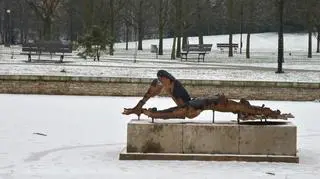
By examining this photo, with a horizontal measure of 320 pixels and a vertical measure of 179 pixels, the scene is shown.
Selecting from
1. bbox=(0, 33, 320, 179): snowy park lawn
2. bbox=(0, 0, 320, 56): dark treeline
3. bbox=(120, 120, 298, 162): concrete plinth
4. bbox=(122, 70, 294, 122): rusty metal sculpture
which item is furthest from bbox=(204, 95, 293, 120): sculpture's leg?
bbox=(0, 0, 320, 56): dark treeline

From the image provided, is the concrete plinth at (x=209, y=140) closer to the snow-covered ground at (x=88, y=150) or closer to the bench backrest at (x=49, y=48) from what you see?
the snow-covered ground at (x=88, y=150)

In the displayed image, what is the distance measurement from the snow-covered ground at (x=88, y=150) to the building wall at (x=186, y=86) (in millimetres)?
3457

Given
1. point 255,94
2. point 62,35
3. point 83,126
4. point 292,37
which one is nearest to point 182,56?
point 255,94

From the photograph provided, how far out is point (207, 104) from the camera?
961 cm

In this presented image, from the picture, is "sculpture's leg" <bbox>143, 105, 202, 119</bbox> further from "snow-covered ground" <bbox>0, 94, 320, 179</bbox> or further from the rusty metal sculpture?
"snow-covered ground" <bbox>0, 94, 320, 179</bbox>

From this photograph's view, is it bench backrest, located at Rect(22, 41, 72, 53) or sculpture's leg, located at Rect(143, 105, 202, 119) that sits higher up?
bench backrest, located at Rect(22, 41, 72, 53)

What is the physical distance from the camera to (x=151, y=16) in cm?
6162

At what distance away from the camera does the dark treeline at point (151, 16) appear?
41.3 m

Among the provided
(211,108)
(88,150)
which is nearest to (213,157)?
(211,108)

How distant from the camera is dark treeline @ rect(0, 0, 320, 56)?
41272 mm

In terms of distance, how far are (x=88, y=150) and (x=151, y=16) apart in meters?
52.2

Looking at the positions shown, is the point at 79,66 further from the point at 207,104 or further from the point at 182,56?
the point at 207,104

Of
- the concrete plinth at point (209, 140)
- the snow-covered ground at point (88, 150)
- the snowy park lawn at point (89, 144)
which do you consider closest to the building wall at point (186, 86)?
the snowy park lawn at point (89, 144)

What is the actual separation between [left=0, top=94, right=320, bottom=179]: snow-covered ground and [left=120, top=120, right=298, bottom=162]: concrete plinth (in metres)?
0.30
